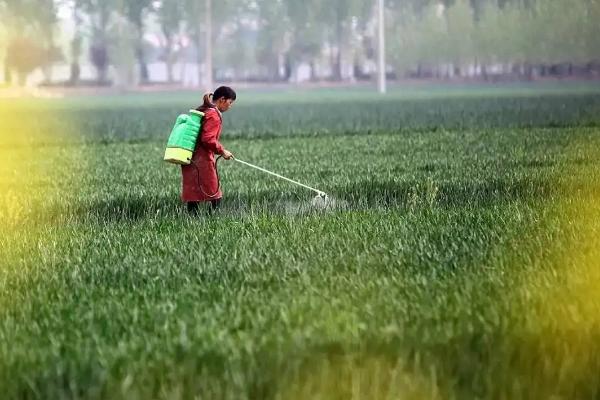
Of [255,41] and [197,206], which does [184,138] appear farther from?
[255,41]

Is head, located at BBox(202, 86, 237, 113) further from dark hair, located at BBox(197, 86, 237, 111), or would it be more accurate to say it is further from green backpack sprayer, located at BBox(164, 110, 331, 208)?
green backpack sprayer, located at BBox(164, 110, 331, 208)

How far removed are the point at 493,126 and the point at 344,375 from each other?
14374 mm

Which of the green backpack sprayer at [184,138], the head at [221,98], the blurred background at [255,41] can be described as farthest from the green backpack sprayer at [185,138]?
the blurred background at [255,41]

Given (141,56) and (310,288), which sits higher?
(141,56)

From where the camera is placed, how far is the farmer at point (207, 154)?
7.15 meters

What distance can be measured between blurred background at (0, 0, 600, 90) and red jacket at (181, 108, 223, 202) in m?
40.9

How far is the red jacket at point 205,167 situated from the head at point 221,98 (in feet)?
0.23

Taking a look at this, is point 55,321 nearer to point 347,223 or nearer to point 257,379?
point 257,379

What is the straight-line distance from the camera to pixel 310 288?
177 inches

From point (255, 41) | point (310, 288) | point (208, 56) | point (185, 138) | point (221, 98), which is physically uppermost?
point (255, 41)

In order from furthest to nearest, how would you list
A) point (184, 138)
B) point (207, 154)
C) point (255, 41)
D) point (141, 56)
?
point (255, 41)
point (141, 56)
point (207, 154)
point (184, 138)

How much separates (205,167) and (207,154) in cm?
9

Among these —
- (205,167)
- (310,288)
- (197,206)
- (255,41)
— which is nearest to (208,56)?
(255,41)

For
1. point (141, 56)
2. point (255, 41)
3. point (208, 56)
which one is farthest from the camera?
point (255, 41)
